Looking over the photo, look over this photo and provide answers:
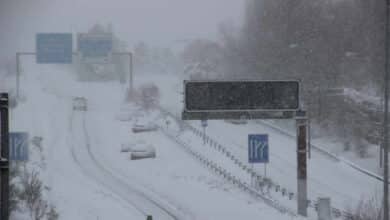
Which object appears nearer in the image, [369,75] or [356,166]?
[356,166]

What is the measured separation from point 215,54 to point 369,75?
25810mm

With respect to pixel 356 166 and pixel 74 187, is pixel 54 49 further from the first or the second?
pixel 356 166

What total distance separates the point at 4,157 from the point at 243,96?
11.2 m

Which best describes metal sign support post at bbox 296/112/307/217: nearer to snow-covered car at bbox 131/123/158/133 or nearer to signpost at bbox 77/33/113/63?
snow-covered car at bbox 131/123/158/133

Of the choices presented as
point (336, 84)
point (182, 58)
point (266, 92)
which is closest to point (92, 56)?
point (336, 84)

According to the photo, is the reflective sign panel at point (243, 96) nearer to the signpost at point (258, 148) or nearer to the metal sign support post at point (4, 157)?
the signpost at point (258, 148)

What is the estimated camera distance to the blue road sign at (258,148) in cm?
2302

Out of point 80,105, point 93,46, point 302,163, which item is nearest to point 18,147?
point 302,163

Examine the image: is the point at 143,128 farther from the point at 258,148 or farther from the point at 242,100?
the point at 242,100

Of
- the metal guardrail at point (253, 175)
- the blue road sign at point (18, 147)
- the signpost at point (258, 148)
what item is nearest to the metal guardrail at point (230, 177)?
the metal guardrail at point (253, 175)

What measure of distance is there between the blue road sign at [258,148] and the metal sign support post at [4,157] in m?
13.8

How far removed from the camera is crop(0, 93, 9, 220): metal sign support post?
10062 mm

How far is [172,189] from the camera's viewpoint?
1059 inches

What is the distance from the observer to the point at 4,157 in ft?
33.7
